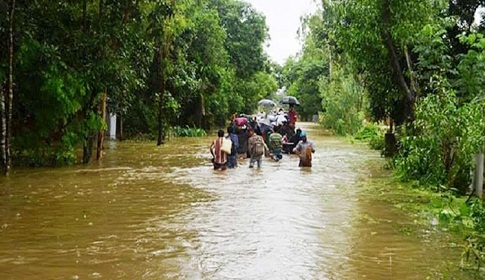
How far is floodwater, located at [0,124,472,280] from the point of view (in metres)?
7.00

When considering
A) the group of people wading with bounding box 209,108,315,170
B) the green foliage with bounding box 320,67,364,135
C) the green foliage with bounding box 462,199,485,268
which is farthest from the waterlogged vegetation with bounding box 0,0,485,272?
the green foliage with bounding box 320,67,364,135

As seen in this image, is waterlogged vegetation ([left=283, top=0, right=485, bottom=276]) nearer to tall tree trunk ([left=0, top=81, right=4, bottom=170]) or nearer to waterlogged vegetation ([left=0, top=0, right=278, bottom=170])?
waterlogged vegetation ([left=0, top=0, right=278, bottom=170])

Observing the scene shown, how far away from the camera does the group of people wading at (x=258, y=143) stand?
18.0m

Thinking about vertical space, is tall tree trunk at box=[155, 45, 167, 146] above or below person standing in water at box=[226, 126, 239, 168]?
above

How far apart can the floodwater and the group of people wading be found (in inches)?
66.1

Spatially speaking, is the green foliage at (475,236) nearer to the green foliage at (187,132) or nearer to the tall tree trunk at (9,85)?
the tall tree trunk at (9,85)

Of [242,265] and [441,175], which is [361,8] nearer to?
[441,175]

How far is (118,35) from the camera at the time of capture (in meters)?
17.8

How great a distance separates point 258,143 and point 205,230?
30.5 ft

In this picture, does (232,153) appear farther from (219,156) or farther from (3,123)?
(3,123)

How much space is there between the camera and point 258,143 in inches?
722

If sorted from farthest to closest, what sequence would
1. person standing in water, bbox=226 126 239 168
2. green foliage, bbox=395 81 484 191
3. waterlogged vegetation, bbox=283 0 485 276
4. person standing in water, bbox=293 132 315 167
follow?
person standing in water, bbox=293 132 315 167
person standing in water, bbox=226 126 239 168
green foliage, bbox=395 81 484 191
waterlogged vegetation, bbox=283 0 485 276

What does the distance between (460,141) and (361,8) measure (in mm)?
5777

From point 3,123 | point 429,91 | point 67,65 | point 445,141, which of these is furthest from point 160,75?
point 445,141
